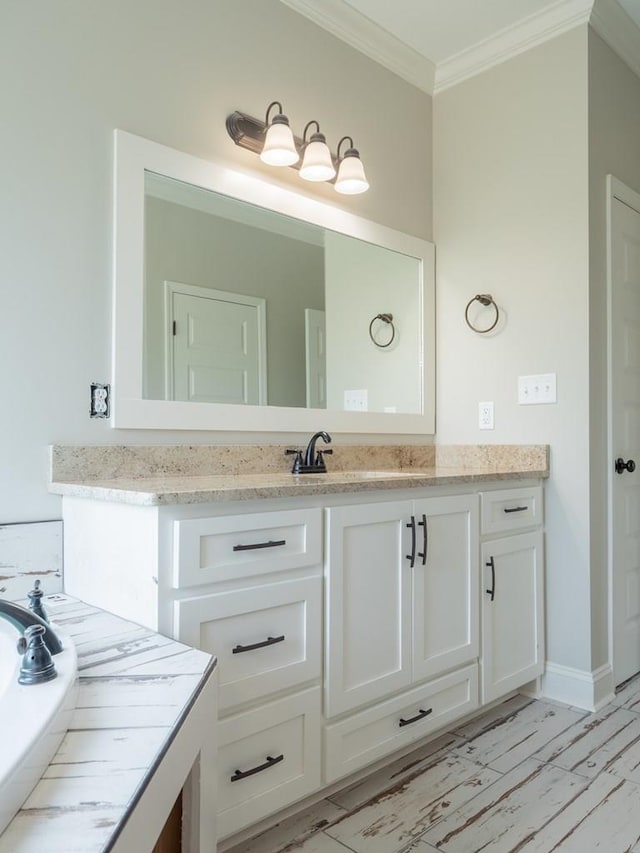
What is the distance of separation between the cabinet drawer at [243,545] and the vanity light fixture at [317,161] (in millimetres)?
1278

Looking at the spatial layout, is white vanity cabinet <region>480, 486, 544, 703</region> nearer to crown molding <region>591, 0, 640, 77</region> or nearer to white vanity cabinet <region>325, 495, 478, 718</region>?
white vanity cabinet <region>325, 495, 478, 718</region>

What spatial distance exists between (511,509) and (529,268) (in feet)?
3.21

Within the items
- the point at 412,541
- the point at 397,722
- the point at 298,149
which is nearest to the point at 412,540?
the point at 412,541

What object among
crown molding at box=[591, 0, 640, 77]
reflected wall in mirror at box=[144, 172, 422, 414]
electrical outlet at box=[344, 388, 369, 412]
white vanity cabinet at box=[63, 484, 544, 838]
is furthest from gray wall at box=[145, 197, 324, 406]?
crown molding at box=[591, 0, 640, 77]

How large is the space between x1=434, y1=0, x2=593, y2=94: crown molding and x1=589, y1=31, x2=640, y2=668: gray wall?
0.11 metres

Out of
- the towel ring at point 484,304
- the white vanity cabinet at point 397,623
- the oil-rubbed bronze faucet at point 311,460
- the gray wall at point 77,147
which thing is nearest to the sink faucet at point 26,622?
the gray wall at point 77,147

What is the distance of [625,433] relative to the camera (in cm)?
254

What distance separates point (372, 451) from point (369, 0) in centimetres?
171

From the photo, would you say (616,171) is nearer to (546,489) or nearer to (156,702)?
(546,489)

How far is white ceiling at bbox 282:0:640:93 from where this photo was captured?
7.73ft

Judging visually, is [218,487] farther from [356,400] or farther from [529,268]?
[529,268]

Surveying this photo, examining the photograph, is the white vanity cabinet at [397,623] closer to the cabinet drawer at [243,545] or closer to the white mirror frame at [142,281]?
the cabinet drawer at [243,545]

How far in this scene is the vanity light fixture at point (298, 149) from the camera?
2062mm

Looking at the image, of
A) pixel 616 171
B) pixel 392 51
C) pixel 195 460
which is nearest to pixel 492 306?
pixel 616 171
